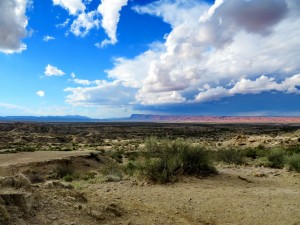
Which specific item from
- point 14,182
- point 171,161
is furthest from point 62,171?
point 14,182

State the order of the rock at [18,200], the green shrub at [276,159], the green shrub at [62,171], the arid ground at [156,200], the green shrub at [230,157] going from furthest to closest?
the green shrub at [230,157]
the green shrub at [62,171]
the green shrub at [276,159]
the arid ground at [156,200]
the rock at [18,200]

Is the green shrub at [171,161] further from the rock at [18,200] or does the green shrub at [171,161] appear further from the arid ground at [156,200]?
the rock at [18,200]

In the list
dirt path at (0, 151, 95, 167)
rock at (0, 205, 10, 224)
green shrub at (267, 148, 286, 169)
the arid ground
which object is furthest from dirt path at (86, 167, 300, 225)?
dirt path at (0, 151, 95, 167)

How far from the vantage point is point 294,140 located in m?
43.9

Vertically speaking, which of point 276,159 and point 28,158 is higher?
point 276,159

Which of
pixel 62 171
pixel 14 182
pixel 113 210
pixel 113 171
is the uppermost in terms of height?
pixel 14 182

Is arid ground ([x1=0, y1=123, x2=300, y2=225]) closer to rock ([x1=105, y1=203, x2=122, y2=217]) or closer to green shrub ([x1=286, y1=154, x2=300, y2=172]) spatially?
rock ([x1=105, y1=203, x2=122, y2=217])

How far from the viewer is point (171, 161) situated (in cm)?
1590

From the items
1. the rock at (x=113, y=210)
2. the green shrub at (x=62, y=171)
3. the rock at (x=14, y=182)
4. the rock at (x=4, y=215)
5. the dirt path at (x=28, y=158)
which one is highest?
the rock at (x=14, y=182)

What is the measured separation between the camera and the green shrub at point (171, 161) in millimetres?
15070

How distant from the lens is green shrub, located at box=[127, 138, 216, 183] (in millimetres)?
15070

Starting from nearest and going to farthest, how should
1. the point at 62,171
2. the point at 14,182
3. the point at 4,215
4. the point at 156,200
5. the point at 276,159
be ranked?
the point at 4,215 < the point at 14,182 < the point at 156,200 < the point at 276,159 < the point at 62,171

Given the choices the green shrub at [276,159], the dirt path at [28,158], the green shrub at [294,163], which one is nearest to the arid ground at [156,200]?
the green shrub at [294,163]

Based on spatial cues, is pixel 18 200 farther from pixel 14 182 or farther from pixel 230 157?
pixel 230 157
